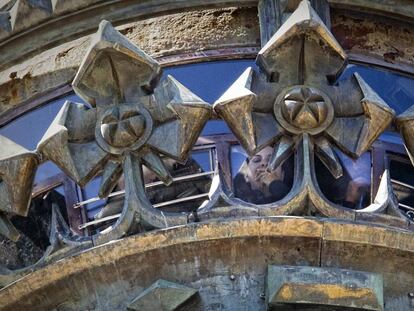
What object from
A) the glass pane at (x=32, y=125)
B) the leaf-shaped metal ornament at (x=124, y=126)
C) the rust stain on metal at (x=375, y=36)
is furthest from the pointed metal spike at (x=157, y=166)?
the rust stain on metal at (x=375, y=36)

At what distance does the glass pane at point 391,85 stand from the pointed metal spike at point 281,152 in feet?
3.00

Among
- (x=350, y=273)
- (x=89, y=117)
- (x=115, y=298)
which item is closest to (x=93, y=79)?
(x=89, y=117)

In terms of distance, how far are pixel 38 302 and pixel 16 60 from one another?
183cm

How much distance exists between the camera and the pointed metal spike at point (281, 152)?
700 centimetres

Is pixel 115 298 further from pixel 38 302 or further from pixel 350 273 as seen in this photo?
pixel 350 273

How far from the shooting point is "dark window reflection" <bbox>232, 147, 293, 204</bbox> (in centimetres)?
733

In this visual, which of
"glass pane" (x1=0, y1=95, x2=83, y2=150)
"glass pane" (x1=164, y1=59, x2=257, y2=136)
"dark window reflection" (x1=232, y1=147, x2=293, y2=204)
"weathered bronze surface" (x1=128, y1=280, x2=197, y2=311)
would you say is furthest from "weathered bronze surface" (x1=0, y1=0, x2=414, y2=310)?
"glass pane" (x1=0, y1=95, x2=83, y2=150)

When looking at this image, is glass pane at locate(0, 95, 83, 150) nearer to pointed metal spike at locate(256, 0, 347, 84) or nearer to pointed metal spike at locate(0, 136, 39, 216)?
pointed metal spike at locate(0, 136, 39, 216)

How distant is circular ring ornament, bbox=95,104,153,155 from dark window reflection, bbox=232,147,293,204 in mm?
579

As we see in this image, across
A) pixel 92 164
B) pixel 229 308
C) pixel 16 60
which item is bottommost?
pixel 229 308

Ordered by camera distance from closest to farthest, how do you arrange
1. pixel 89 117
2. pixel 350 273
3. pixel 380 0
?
1. pixel 350 273
2. pixel 89 117
3. pixel 380 0

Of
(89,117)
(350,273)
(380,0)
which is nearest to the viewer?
(350,273)

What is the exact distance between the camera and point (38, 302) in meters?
6.93

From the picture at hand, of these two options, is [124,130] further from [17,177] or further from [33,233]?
[33,233]
